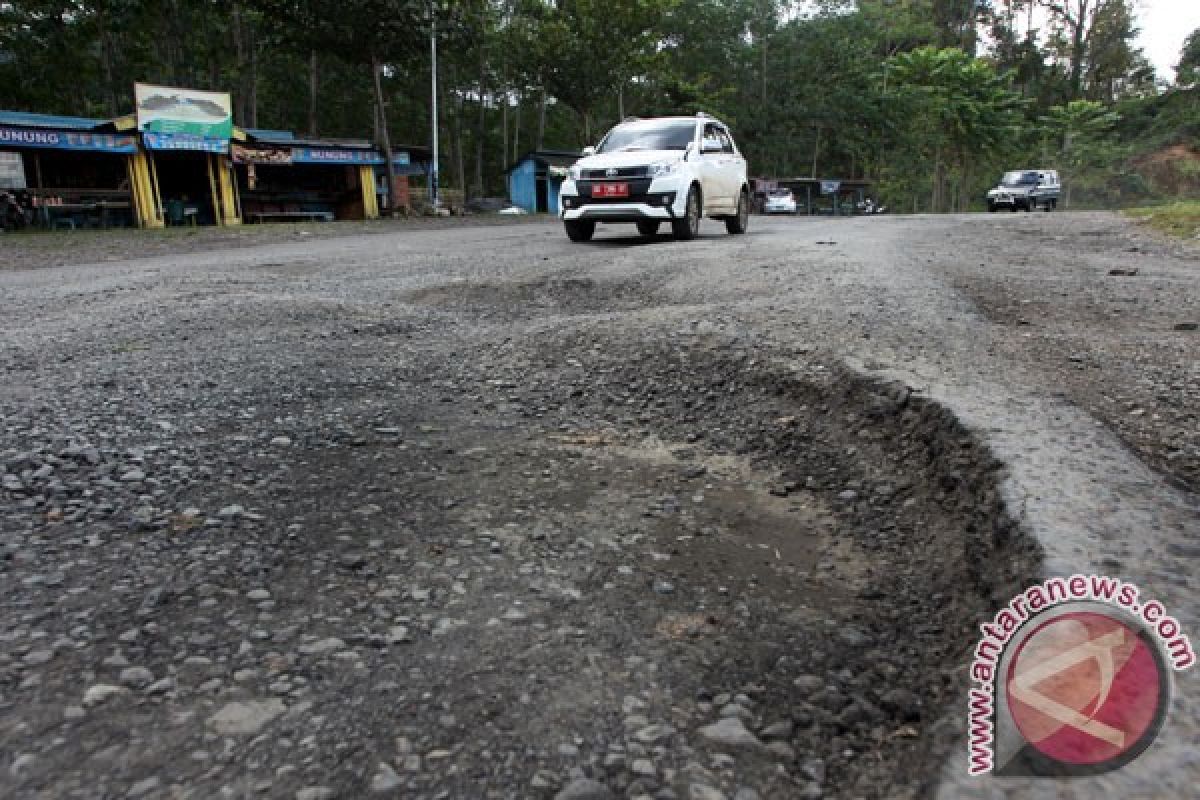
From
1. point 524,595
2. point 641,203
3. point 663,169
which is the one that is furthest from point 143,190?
point 524,595

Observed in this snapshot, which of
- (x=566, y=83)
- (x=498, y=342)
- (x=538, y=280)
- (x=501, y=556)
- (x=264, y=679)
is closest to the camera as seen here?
(x=264, y=679)

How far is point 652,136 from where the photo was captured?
407 inches

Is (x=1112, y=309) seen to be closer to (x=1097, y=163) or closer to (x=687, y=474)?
(x=687, y=474)

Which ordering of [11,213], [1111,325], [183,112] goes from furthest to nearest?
[183,112]
[11,213]
[1111,325]

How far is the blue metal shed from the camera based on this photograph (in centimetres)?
3309

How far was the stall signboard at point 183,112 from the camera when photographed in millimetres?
20656

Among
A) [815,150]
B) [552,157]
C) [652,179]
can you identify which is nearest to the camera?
[652,179]

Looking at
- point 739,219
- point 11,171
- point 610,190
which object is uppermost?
point 11,171

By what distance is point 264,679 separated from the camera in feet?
5.33

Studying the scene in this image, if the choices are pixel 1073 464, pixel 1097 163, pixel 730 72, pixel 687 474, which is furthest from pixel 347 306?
pixel 1097 163

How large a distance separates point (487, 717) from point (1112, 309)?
4.91 metres

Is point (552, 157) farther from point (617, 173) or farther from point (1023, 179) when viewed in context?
point (617, 173)

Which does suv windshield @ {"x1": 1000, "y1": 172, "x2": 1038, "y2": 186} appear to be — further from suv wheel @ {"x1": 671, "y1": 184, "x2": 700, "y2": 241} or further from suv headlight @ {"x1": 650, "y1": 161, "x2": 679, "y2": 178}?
suv headlight @ {"x1": 650, "y1": 161, "x2": 679, "y2": 178}

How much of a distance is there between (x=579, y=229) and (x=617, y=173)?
1.17 metres
